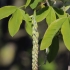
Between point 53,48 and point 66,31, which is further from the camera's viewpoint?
point 53,48

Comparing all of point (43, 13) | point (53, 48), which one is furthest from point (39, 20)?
point (53, 48)

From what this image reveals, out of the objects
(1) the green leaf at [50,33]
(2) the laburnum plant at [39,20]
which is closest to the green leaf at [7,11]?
(2) the laburnum plant at [39,20]

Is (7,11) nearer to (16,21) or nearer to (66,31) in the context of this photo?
(16,21)

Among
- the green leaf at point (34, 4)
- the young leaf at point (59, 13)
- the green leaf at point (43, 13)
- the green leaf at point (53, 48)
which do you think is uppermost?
the green leaf at point (34, 4)

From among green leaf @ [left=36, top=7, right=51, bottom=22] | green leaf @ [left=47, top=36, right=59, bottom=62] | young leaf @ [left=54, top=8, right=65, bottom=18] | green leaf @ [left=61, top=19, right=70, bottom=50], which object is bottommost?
green leaf @ [left=47, top=36, right=59, bottom=62]

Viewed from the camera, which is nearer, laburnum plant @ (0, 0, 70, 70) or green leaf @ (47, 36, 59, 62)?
laburnum plant @ (0, 0, 70, 70)

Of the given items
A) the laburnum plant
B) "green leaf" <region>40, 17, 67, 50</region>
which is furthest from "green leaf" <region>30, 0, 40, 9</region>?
"green leaf" <region>40, 17, 67, 50</region>

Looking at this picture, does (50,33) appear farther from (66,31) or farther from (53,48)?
(53,48)

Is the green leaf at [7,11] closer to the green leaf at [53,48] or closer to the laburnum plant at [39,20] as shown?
the laburnum plant at [39,20]

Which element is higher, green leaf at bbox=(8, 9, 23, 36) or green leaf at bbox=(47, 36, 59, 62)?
green leaf at bbox=(8, 9, 23, 36)

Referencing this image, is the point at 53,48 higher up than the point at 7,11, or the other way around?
the point at 7,11

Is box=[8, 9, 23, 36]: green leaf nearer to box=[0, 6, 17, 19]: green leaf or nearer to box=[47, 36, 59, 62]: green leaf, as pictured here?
box=[0, 6, 17, 19]: green leaf

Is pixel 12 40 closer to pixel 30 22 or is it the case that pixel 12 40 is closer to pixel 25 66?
pixel 25 66

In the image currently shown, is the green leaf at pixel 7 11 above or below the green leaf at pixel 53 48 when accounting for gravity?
above
